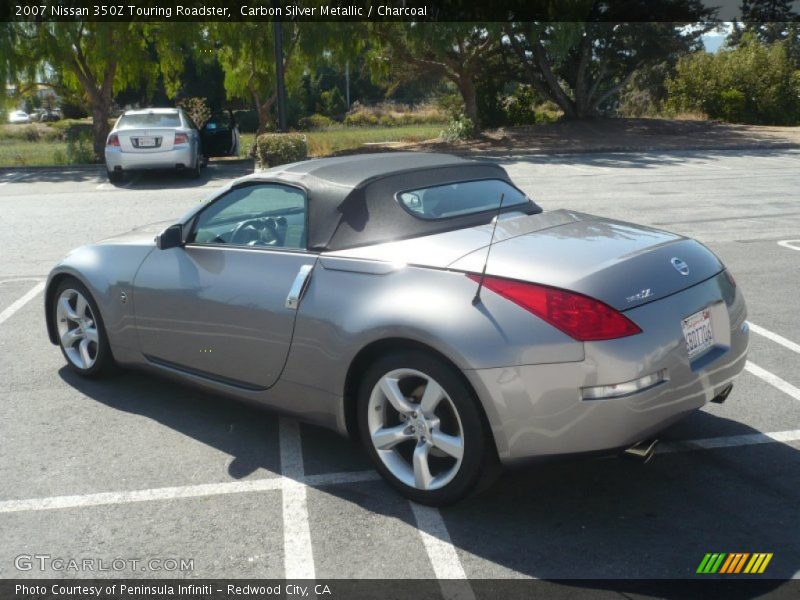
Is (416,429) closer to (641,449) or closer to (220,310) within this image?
(641,449)

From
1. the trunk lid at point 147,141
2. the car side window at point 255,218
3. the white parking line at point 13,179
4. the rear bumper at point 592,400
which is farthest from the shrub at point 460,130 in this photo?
the rear bumper at point 592,400

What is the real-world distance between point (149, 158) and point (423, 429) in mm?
15258

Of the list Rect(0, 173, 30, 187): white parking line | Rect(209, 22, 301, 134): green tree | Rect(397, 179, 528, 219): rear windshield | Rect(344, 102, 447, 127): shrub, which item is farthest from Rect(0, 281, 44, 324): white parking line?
Rect(344, 102, 447, 127): shrub

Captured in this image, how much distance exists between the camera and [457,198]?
4648 mm

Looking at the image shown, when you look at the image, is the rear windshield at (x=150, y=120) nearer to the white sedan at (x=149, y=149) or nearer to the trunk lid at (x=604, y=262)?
the white sedan at (x=149, y=149)

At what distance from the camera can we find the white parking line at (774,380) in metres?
5.19

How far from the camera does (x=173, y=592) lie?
10.8 ft

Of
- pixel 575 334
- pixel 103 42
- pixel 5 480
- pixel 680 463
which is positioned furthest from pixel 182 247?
pixel 103 42

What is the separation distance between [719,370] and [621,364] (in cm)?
69

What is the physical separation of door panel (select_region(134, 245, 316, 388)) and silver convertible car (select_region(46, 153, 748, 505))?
1cm

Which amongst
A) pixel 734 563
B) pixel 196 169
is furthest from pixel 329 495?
pixel 196 169

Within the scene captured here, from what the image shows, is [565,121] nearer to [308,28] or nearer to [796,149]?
[796,149]

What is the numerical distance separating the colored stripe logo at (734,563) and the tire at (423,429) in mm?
918

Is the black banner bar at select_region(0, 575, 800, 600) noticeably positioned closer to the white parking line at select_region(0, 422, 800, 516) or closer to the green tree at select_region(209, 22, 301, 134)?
the white parking line at select_region(0, 422, 800, 516)
